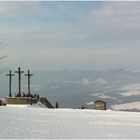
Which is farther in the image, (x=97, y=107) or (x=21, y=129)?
(x=97, y=107)

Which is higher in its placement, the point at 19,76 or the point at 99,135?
the point at 19,76

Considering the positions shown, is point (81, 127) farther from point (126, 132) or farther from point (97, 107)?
point (97, 107)

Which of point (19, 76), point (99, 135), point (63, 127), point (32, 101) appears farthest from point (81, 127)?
point (19, 76)

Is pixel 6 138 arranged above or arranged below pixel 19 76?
below

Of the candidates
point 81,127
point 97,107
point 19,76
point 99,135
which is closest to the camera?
point 99,135

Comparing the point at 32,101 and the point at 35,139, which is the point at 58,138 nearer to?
the point at 35,139

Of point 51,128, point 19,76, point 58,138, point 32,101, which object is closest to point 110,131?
Result: point 51,128

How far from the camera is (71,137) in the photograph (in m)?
18.0

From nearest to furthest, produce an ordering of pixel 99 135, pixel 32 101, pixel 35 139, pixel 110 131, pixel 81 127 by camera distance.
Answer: pixel 35 139
pixel 99 135
pixel 110 131
pixel 81 127
pixel 32 101

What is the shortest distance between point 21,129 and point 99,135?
2.69 m

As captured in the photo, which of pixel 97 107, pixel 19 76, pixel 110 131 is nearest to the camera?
pixel 110 131

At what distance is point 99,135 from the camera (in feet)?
62.4

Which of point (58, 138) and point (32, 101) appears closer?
point (58, 138)

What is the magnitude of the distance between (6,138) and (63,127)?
13.7ft
